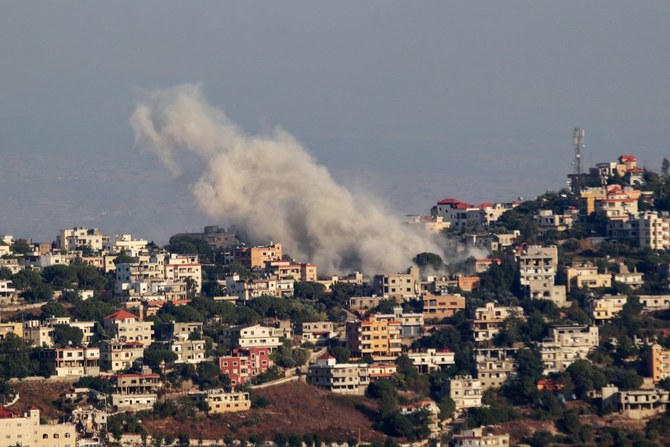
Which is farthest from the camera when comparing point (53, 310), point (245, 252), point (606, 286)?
point (245, 252)

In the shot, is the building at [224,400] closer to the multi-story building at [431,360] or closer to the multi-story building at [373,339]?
the multi-story building at [373,339]

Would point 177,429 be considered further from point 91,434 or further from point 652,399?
point 652,399

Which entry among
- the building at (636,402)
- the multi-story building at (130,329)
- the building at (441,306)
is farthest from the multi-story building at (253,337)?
the building at (636,402)

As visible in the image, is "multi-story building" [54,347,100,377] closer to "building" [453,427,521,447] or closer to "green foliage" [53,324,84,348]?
"green foliage" [53,324,84,348]

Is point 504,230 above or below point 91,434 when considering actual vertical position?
above

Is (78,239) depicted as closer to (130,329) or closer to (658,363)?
(130,329)

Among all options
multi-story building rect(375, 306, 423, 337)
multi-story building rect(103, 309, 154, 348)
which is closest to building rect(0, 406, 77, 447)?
multi-story building rect(103, 309, 154, 348)

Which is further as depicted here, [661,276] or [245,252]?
[245,252]

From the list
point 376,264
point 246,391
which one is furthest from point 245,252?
point 246,391
